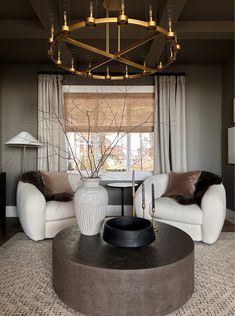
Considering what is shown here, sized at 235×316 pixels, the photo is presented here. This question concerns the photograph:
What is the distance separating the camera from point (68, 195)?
3.29 m

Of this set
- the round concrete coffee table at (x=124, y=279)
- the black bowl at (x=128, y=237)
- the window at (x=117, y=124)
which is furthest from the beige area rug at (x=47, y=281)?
the window at (x=117, y=124)

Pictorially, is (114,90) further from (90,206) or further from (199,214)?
(90,206)

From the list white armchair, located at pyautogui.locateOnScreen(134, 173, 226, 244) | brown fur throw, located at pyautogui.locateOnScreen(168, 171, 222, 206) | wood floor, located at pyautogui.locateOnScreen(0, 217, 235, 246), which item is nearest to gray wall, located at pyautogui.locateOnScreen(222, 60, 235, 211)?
wood floor, located at pyautogui.locateOnScreen(0, 217, 235, 246)

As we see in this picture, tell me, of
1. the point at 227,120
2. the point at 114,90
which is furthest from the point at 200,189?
the point at 114,90

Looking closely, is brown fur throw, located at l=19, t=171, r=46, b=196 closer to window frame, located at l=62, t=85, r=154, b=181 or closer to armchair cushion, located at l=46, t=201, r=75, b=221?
armchair cushion, located at l=46, t=201, r=75, b=221

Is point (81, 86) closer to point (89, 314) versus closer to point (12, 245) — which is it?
point (12, 245)

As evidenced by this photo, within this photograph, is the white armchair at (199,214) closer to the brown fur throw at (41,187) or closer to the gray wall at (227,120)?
the brown fur throw at (41,187)

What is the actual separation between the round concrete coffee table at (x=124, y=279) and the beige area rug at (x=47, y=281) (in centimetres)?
13

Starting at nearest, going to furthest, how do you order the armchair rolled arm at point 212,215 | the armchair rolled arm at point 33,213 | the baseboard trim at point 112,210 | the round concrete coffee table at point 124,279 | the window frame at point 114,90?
the round concrete coffee table at point 124,279 < the armchair rolled arm at point 212,215 < the armchair rolled arm at point 33,213 < the baseboard trim at point 112,210 < the window frame at point 114,90

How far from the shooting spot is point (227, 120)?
4.26 meters

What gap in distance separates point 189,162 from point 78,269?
3403 millimetres

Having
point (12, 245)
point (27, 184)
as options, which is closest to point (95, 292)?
point (12, 245)

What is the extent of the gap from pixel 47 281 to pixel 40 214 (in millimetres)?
996

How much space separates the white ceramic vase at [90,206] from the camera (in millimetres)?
1896
